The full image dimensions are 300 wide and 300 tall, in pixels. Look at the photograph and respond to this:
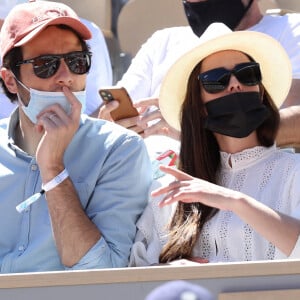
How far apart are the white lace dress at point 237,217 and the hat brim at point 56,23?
0.66 m

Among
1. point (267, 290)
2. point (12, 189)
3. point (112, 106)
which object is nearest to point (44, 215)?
point (12, 189)

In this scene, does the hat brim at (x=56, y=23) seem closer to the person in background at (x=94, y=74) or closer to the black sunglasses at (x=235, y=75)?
the black sunglasses at (x=235, y=75)

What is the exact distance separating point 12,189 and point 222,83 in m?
0.85

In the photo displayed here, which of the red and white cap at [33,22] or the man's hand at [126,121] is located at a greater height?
the red and white cap at [33,22]

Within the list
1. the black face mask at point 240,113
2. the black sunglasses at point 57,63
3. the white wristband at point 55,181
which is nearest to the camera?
the white wristband at point 55,181

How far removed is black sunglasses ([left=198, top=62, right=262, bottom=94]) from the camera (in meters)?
3.27

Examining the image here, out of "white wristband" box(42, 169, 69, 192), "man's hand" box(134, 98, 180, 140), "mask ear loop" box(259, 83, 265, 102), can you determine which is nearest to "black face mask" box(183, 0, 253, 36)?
"man's hand" box(134, 98, 180, 140)

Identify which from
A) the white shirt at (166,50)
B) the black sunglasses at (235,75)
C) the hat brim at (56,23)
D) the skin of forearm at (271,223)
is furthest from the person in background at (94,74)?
the skin of forearm at (271,223)

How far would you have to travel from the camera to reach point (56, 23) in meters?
3.46

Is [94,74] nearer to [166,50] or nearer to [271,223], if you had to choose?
[166,50]

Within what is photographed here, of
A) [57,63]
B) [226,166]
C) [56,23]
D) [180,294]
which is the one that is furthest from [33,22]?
[180,294]

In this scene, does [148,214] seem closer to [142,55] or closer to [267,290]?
[267,290]

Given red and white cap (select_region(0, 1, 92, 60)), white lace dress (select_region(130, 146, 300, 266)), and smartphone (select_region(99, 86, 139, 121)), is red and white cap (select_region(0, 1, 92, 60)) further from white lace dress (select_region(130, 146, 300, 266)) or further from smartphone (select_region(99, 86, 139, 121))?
white lace dress (select_region(130, 146, 300, 266))

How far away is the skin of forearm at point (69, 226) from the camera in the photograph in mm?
3053
